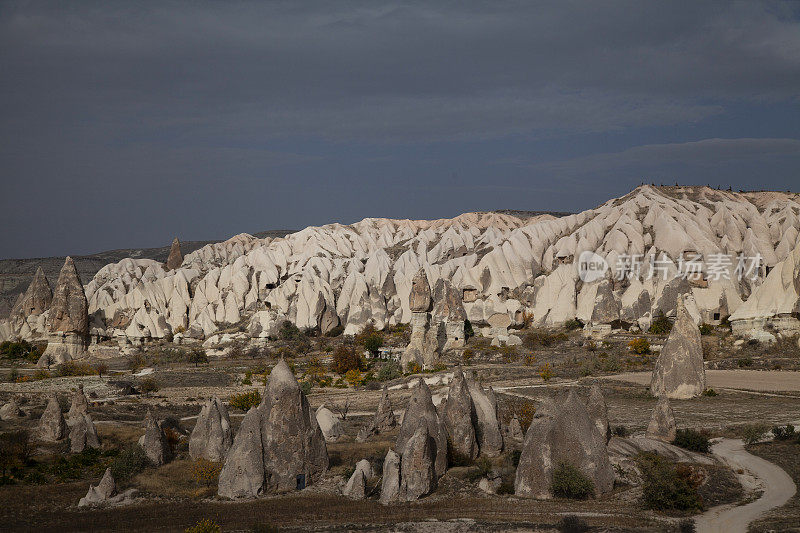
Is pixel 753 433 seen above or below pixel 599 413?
below

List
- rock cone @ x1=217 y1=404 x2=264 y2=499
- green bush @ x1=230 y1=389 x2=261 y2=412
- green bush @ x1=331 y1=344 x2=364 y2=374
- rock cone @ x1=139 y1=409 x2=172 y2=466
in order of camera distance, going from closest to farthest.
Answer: rock cone @ x1=217 y1=404 x2=264 y2=499
rock cone @ x1=139 y1=409 x2=172 y2=466
green bush @ x1=230 y1=389 x2=261 y2=412
green bush @ x1=331 y1=344 x2=364 y2=374

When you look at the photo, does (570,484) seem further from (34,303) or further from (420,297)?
(34,303)

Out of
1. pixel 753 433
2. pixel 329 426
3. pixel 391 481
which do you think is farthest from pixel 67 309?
pixel 753 433

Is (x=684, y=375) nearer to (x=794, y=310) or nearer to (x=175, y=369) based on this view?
(x=794, y=310)

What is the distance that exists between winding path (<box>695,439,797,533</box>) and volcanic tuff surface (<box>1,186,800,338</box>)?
113 feet

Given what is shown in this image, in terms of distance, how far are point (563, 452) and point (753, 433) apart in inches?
295

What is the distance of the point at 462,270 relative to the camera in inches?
2576

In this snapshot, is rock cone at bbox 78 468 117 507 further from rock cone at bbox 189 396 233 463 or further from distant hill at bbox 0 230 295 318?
distant hill at bbox 0 230 295 318

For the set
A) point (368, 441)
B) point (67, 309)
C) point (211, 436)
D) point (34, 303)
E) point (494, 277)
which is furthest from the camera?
point (494, 277)

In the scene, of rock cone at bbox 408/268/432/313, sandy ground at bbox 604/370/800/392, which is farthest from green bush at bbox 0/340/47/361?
sandy ground at bbox 604/370/800/392

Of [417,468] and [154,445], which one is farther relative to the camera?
[154,445]

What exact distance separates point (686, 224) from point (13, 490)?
59.4 meters

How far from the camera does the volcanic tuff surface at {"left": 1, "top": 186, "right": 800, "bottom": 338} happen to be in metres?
56.4

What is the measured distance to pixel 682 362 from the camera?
24.9 m
